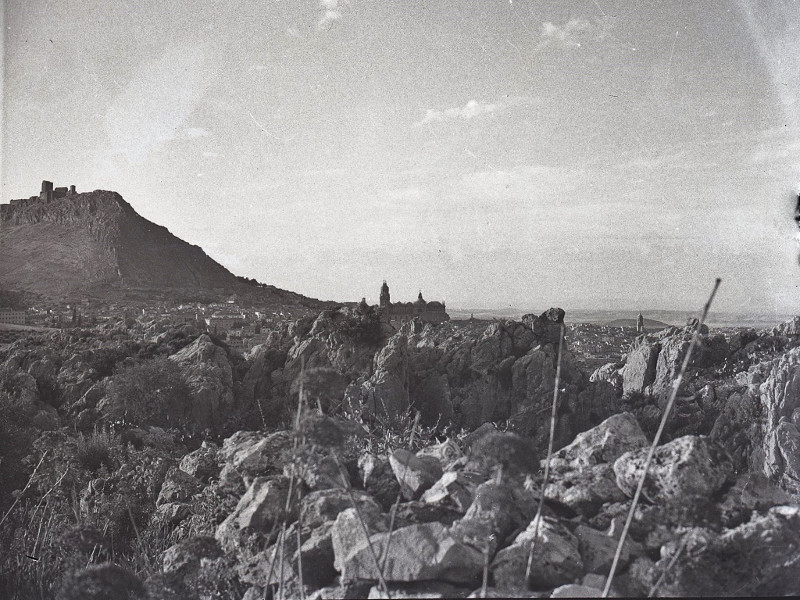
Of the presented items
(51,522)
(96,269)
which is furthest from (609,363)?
(96,269)

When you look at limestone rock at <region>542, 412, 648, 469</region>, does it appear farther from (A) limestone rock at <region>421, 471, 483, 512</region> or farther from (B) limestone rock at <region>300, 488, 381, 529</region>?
(B) limestone rock at <region>300, 488, 381, 529</region>

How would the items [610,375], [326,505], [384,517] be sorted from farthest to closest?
[610,375] → [326,505] → [384,517]

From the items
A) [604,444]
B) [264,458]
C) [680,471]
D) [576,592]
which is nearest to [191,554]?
[264,458]

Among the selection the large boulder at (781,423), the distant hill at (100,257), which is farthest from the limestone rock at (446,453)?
the distant hill at (100,257)

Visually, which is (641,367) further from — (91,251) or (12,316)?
(91,251)

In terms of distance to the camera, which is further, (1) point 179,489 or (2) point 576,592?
(1) point 179,489

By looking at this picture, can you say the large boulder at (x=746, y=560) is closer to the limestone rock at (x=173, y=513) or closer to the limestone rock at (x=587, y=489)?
the limestone rock at (x=587, y=489)
